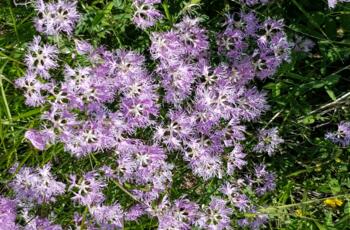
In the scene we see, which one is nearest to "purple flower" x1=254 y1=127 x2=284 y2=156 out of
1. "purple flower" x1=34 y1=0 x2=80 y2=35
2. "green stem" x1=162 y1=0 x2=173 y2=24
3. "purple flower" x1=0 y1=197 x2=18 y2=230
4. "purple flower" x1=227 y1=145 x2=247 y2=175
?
"purple flower" x1=227 y1=145 x2=247 y2=175

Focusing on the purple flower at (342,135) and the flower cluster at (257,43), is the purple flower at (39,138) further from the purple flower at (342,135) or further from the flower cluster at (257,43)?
the purple flower at (342,135)

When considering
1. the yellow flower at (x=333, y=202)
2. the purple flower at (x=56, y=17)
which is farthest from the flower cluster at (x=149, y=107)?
the yellow flower at (x=333, y=202)

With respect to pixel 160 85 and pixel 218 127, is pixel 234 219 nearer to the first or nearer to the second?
pixel 218 127

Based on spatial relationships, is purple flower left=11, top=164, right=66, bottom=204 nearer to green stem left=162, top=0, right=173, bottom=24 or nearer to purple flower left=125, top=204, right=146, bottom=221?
purple flower left=125, top=204, right=146, bottom=221

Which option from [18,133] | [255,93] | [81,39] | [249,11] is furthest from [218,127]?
[18,133]

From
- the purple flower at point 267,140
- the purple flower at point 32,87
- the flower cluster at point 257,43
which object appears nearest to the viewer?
the purple flower at point 32,87

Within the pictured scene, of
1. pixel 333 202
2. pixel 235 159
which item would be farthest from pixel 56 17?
pixel 333 202
